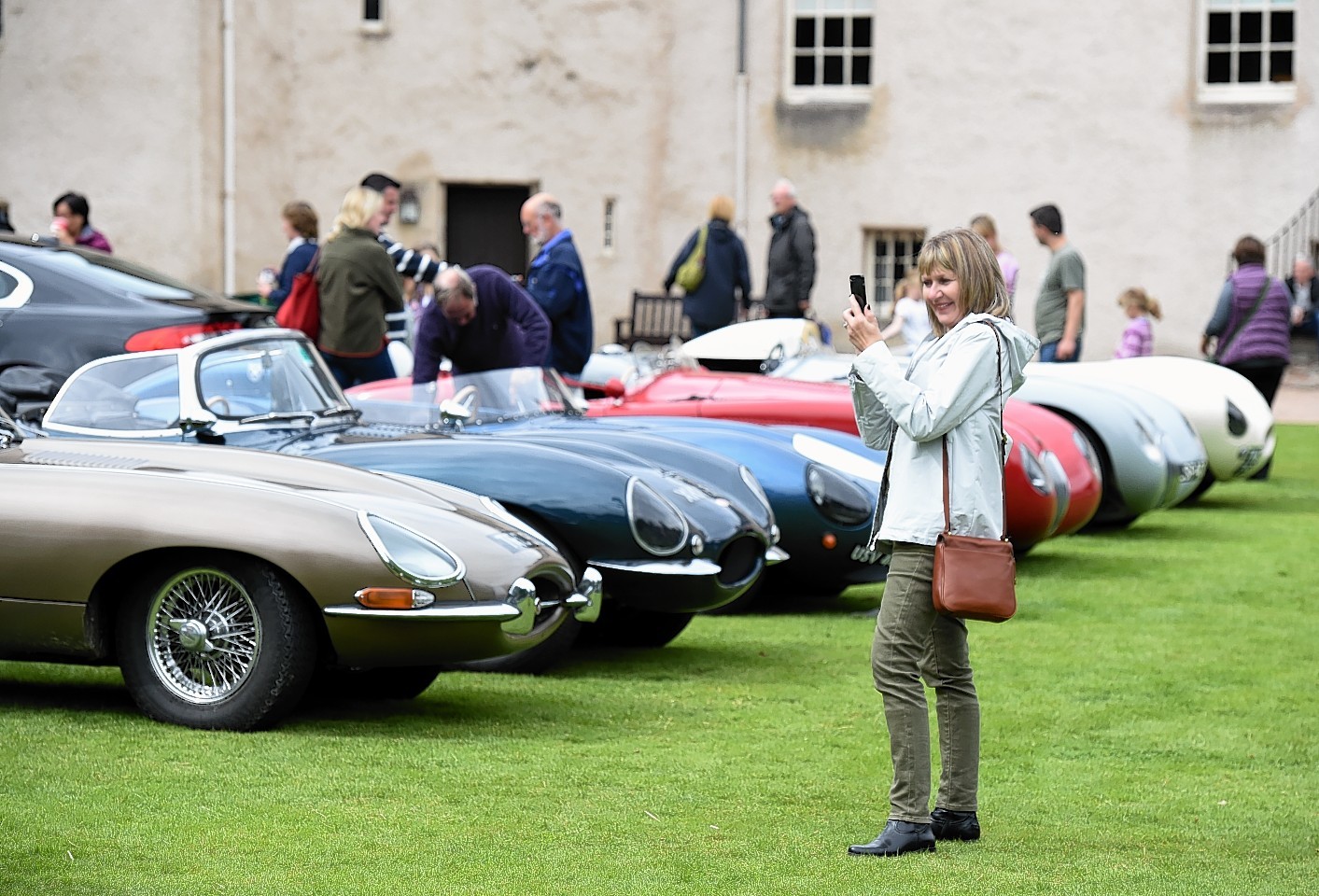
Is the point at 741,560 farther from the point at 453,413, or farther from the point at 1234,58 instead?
the point at 1234,58

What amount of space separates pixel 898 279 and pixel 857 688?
19972mm

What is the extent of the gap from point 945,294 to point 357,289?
20.5 feet

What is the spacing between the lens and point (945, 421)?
4.82 m

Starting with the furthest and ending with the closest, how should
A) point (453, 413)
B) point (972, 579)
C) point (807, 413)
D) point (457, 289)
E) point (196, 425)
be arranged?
1. point (807, 413)
2. point (457, 289)
3. point (453, 413)
4. point (196, 425)
5. point (972, 579)

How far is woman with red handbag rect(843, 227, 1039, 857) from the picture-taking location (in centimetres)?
485

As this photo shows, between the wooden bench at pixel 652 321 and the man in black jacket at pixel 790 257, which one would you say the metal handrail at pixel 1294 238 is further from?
the man in black jacket at pixel 790 257

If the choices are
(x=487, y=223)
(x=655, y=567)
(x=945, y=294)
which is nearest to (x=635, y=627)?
(x=655, y=567)

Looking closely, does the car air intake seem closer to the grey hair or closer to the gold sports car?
the gold sports car

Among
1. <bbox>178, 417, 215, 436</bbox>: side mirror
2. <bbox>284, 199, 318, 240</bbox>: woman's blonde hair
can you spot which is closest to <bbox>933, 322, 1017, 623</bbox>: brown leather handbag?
<bbox>178, 417, 215, 436</bbox>: side mirror

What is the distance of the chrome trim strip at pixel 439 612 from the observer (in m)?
5.91

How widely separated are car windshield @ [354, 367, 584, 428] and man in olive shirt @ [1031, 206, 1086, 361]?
6178 mm

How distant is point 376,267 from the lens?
10.8 metres

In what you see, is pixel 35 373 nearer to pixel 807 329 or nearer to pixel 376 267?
pixel 376 267

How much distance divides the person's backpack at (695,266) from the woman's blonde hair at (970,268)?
1130 cm
